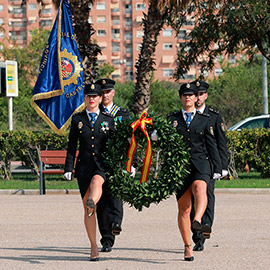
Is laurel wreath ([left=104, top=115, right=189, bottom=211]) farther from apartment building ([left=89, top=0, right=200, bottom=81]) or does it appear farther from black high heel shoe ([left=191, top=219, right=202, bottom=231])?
apartment building ([left=89, top=0, right=200, bottom=81])

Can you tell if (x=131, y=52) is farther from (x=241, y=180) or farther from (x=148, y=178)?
(x=148, y=178)

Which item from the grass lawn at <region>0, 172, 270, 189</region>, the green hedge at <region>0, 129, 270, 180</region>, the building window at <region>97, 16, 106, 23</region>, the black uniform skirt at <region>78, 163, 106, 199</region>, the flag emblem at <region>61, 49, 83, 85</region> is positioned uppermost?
the building window at <region>97, 16, 106, 23</region>

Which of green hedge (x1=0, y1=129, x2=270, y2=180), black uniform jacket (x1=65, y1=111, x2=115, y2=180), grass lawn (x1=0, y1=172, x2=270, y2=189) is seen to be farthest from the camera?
green hedge (x1=0, y1=129, x2=270, y2=180)

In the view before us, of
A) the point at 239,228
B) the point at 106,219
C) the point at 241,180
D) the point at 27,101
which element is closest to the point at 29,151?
the point at 241,180

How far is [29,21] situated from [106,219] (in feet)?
382

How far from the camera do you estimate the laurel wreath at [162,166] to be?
8195 millimetres

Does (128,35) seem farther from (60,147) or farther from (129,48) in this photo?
(60,147)

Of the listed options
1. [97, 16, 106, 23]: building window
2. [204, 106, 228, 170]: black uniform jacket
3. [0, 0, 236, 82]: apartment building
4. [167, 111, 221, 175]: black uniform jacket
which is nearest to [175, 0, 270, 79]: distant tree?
[204, 106, 228, 170]: black uniform jacket

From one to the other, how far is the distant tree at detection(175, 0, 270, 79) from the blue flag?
216 inches

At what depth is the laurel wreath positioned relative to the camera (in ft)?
26.9

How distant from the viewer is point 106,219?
9109 mm

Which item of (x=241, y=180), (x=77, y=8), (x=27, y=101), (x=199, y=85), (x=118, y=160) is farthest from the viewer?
(x=27, y=101)

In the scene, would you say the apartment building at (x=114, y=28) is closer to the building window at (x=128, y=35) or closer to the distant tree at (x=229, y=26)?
the building window at (x=128, y=35)

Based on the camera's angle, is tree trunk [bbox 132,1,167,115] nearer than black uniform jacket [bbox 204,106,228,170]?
No
